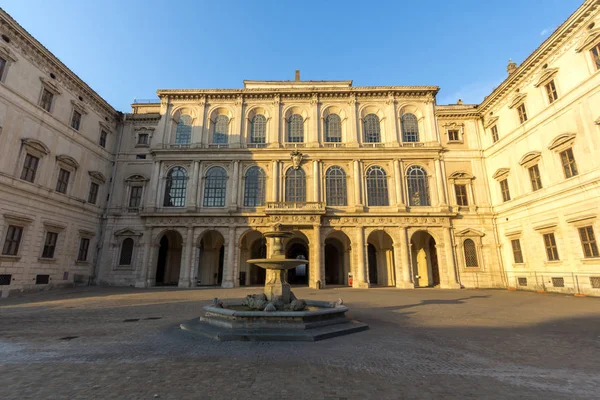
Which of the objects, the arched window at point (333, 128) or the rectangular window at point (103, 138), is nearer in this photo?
the rectangular window at point (103, 138)

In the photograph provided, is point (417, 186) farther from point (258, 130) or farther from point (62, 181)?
point (62, 181)

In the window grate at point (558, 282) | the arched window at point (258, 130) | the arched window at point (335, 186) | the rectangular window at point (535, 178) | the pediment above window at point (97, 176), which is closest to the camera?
the window grate at point (558, 282)

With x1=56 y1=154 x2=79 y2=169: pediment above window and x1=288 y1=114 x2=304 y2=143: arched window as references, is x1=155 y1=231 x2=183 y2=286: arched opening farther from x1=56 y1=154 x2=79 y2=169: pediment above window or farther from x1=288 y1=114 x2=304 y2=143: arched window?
x1=288 y1=114 x2=304 y2=143: arched window

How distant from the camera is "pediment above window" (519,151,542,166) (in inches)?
806

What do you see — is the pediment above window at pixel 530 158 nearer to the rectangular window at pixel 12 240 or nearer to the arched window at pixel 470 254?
the arched window at pixel 470 254

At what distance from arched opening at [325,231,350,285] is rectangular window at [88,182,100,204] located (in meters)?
21.7

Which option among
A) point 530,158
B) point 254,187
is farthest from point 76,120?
point 530,158

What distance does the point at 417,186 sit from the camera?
26297mm

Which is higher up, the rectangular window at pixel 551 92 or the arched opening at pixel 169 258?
the rectangular window at pixel 551 92

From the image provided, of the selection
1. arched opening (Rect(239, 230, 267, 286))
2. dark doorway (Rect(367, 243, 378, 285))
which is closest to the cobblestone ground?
arched opening (Rect(239, 230, 267, 286))

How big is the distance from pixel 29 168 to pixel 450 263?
32565mm

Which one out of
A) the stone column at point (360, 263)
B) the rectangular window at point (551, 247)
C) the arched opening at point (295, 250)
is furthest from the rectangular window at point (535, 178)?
the arched opening at point (295, 250)

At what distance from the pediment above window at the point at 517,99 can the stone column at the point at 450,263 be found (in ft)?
37.2

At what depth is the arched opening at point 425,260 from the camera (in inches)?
1043
